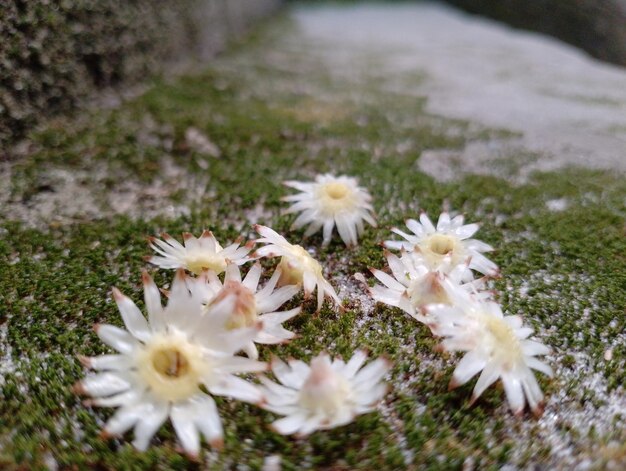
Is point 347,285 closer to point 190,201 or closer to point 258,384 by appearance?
point 258,384

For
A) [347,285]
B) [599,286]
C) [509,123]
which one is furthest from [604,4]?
[347,285]

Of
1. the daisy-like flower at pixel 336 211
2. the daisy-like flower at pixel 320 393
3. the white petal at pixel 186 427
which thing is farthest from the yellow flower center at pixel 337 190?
the white petal at pixel 186 427

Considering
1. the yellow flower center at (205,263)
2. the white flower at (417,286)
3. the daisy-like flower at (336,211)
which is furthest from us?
the daisy-like flower at (336,211)

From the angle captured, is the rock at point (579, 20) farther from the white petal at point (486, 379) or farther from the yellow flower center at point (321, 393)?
the yellow flower center at point (321, 393)

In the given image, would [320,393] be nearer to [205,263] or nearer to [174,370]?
[174,370]

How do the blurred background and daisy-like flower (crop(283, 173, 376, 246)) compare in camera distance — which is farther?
the blurred background

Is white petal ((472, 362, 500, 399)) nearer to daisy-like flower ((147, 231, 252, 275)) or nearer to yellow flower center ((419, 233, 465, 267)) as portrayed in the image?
yellow flower center ((419, 233, 465, 267))

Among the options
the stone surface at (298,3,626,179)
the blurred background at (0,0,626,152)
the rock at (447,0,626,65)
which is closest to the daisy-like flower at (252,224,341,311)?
the stone surface at (298,3,626,179)

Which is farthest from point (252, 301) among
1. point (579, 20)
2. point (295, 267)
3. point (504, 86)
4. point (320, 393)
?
point (579, 20)
